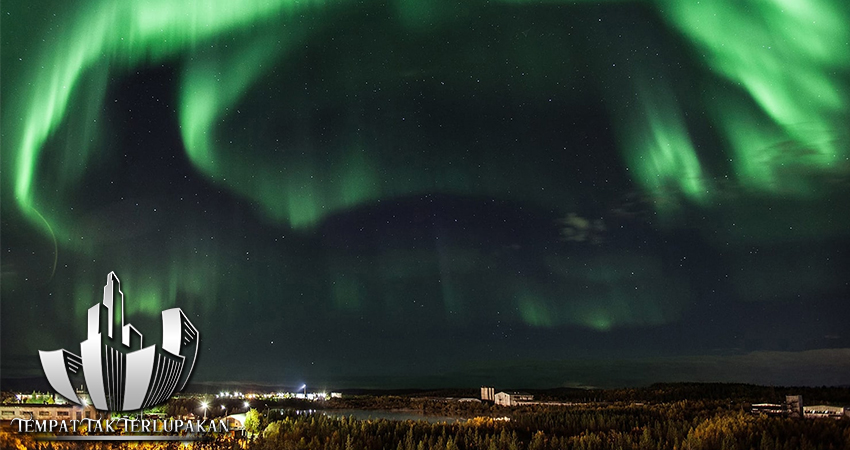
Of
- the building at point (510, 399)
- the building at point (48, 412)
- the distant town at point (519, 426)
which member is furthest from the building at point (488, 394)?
the building at point (48, 412)

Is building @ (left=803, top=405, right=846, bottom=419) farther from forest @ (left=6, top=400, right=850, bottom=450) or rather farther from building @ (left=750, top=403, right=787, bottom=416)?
forest @ (left=6, top=400, right=850, bottom=450)

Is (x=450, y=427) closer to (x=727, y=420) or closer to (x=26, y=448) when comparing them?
(x=727, y=420)

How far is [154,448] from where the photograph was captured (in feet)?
82.8

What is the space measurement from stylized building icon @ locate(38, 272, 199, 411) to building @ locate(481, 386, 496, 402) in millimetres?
49348

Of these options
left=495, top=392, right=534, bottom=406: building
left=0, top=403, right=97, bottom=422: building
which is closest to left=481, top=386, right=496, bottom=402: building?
left=495, top=392, right=534, bottom=406: building

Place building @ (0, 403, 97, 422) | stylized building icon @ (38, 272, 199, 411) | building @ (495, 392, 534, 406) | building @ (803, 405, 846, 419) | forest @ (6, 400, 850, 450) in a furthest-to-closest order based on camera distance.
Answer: building @ (495, 392, 534, 406) < building @ (803, 405, 846, 419) < building @ (0, 403, 97, 422) < forest @ (6, 400, 850, 450) < stylized building icon @ (38, 272, 199, 411)

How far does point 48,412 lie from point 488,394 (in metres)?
47.6

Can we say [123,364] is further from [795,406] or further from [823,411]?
[823,411]

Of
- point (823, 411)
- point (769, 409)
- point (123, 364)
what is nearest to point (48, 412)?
point (123, 364)

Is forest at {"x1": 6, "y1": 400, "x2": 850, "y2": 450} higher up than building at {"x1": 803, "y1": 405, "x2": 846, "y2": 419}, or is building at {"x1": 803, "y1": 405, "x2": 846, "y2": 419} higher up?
forest at {"x1": 6, "y1": 400, "x2": 850, "y2": 450}

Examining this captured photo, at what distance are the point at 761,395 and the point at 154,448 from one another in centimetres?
5318

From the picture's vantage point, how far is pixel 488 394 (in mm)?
71438

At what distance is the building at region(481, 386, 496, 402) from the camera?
69.8 m

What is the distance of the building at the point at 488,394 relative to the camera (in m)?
69.8
